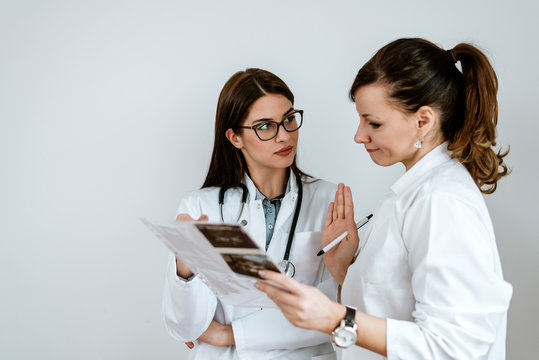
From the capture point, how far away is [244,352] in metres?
1.75

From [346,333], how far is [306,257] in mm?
624

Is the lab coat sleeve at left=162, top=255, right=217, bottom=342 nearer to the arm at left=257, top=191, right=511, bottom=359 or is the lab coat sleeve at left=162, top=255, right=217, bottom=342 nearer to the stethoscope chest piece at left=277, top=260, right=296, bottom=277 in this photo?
the stethoscope chest piece at left=277, top=260, right=296, bottom=277

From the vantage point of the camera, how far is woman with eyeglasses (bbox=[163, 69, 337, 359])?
1729 mm

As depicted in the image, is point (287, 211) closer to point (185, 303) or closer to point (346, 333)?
point (185, 303)

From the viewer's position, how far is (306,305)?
1.20 meters

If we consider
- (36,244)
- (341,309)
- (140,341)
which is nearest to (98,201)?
(36,244)

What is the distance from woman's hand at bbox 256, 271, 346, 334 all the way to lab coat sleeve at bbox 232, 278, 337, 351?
1.69 feet

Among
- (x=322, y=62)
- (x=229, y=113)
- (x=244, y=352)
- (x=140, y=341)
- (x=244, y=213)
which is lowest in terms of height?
(x=140, y=341)

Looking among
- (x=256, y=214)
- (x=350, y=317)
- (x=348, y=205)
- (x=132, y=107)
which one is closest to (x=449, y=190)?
(x=350, y=317)

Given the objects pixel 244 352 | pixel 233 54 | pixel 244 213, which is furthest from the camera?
pixel 233 54

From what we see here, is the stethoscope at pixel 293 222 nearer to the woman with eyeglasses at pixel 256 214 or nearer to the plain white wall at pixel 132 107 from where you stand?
the woman with eyeglasses at pixel 256 214

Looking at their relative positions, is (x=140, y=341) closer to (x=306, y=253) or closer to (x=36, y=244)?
(x=36, y=244)

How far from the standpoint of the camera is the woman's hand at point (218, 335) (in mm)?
1762

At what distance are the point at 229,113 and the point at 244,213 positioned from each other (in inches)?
15.0
